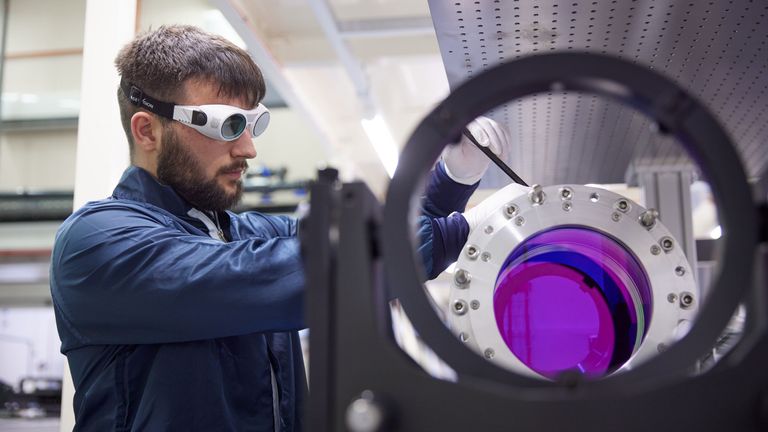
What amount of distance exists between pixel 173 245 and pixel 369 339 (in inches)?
24.0

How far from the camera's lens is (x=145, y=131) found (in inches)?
55.5

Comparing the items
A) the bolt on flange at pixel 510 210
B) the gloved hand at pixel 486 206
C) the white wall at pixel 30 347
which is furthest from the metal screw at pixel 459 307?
the white wall at pixel 30 347

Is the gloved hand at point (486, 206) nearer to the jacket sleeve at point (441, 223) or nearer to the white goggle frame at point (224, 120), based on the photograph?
the jacket sleeve at point (441, 223)

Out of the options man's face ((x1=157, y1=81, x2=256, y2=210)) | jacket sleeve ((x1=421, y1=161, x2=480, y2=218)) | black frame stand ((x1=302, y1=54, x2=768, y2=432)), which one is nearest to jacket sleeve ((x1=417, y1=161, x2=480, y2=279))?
jacket sleeve ((x1=421, y1=161, x2=480, y2=218))

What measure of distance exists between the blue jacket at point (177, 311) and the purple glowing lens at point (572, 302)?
0.27m

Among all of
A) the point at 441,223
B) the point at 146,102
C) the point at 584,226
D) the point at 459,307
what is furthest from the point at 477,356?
the point at 146,102

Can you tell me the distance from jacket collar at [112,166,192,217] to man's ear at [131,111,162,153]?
84mm

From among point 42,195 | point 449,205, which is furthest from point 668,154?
point 42,195

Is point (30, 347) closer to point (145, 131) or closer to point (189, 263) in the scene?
point (145, 131)

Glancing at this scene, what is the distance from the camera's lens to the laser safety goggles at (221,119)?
1.24 m

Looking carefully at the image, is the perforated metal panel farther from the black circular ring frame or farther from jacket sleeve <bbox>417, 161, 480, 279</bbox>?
the black circular ring frame

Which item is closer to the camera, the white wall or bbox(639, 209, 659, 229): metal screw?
bbox(639, 209, 659, 229): metal screw

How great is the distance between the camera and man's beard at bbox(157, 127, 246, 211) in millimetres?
1338

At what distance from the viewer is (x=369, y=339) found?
45cm
